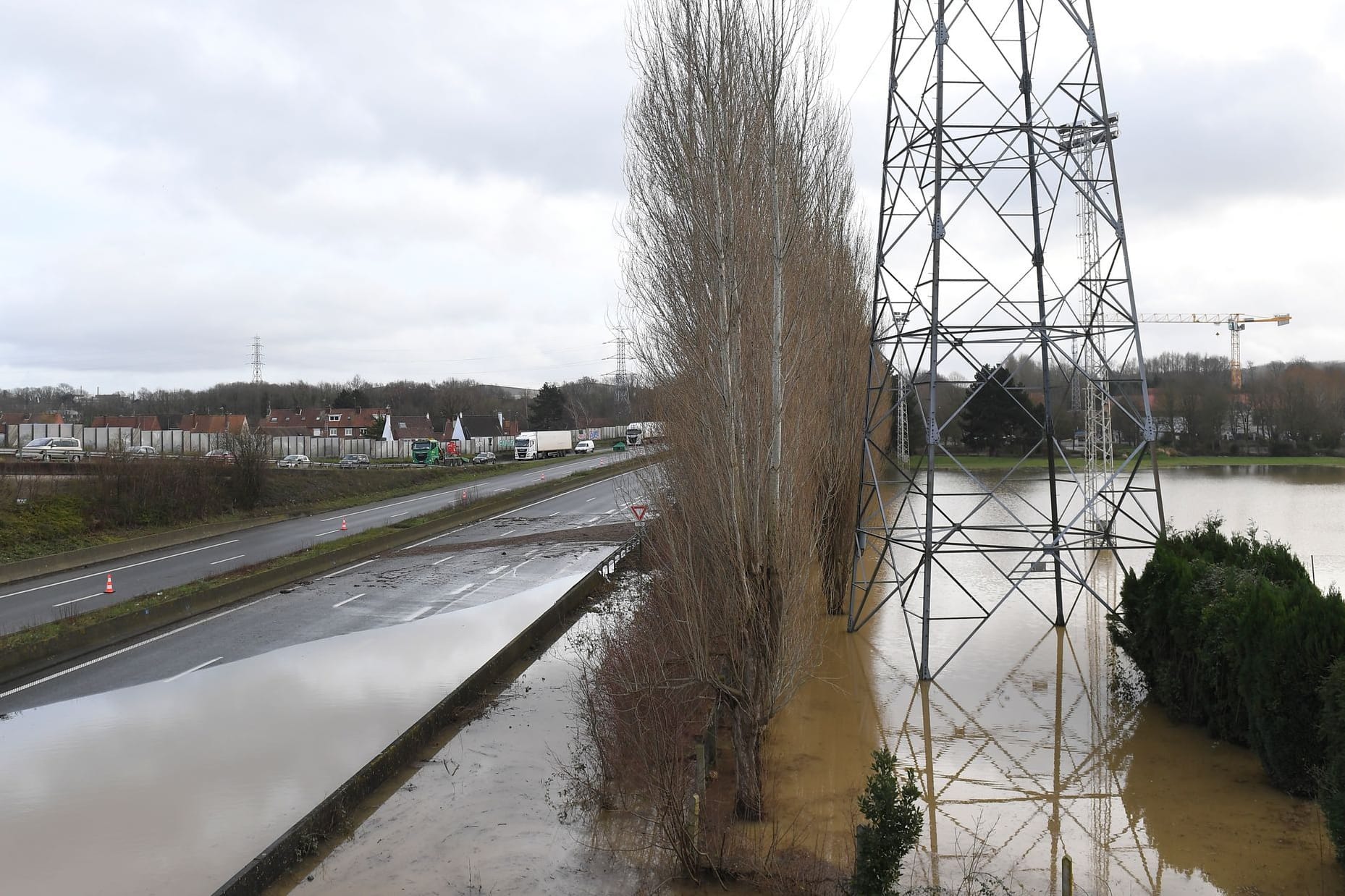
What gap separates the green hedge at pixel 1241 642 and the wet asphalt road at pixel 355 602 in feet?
25.2

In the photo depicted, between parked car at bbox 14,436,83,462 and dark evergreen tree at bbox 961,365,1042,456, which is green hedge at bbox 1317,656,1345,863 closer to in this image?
parked car at bbox 14,436,83,462

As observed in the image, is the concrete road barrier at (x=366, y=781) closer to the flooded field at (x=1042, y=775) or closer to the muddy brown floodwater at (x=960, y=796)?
the muddy brown floodwater at (x=960, y=796)

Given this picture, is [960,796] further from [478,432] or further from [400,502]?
[478,432]

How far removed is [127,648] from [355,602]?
4627 mm

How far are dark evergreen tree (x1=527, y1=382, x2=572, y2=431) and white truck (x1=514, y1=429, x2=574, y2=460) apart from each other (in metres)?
11.8

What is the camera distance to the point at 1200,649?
31.9ft

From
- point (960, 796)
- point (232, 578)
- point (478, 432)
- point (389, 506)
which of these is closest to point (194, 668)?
point (232, 578)

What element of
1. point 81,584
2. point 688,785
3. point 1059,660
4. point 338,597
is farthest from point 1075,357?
point 81,584

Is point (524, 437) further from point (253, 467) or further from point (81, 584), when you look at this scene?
point (81, 584)

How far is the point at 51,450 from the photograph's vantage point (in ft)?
141

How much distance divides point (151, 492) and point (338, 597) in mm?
14329

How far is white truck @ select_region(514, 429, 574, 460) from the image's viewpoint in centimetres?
7088

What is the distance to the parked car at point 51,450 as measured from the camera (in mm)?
39688

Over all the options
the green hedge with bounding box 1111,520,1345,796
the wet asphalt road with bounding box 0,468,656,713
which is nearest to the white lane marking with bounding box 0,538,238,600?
the wet asphalt road with bounding box 0,468,656,713
